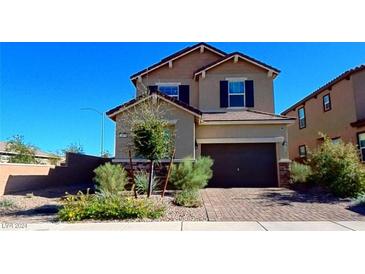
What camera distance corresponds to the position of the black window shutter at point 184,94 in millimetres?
18516

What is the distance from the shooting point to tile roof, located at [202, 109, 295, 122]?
15742 millimetres

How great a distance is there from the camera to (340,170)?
11883mm

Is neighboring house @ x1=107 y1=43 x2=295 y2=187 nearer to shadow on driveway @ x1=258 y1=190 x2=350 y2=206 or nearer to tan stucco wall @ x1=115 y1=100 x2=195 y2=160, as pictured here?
tan stucco wall @ x1=115 y1=100 x2=195 y2=160

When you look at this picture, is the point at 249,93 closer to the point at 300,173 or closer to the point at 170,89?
the point at 170,89

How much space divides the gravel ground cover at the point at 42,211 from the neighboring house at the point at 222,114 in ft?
13.8

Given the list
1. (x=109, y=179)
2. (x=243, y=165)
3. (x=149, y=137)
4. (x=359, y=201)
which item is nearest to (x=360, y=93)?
(x=243, y=165)

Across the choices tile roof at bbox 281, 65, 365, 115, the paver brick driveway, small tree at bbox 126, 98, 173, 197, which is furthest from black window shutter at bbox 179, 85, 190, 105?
tile roof at bbox 281, 65, 365, 115

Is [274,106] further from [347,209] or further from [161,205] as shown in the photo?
[161,205]

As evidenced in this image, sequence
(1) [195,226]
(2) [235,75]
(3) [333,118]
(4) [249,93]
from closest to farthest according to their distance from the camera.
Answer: (1) [195,226] → (4) [249,93] → (2) [235,75] → (3) [333,118]

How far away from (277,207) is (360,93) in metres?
12.5

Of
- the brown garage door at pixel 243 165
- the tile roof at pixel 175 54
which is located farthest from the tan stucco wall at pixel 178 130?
the tile roof at pixel 175 54
